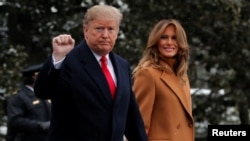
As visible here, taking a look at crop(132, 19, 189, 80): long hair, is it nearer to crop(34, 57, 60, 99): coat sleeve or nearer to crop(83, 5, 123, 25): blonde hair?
crop(83, 5, 123, 25): blonde hair

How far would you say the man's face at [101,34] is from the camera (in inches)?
167

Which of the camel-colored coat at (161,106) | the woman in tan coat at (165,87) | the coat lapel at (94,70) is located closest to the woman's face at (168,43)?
the woman in tan coat at (165,87)

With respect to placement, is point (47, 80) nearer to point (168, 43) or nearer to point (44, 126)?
point (168, 43)

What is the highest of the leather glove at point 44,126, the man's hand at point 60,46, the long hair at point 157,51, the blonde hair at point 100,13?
the blonde hair at point 100,13

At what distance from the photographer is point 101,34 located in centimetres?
423

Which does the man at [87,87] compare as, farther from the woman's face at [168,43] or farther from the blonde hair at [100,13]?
the woman's face at [168,43]

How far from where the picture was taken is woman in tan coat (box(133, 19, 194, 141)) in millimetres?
5195

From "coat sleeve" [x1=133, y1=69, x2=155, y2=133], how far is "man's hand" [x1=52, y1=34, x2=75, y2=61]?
1.14 meters

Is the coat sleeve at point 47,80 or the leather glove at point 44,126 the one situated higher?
the coat sleeve at point 47,80

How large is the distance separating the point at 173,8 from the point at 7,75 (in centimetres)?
246

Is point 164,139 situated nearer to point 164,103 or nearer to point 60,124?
point 164,103

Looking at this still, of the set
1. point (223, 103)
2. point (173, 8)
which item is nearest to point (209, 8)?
point (173, 8)

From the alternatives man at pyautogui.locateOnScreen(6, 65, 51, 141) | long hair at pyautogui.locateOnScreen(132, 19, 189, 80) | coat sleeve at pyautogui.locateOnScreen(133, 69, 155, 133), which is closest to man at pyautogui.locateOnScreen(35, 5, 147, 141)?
coat sleeve at pyautogui.locateOnScreen(133, 69, 155, 133)

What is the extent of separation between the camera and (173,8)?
1029 centimetres
